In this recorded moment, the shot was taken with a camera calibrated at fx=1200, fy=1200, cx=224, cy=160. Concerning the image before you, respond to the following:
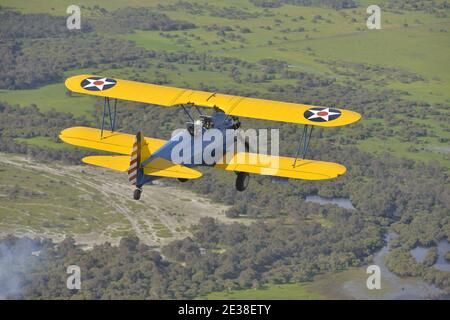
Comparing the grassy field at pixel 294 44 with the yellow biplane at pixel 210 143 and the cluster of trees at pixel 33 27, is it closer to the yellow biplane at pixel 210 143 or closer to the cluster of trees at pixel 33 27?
the cluster of trees at pixel 33 27

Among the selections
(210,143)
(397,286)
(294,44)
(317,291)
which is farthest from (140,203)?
(294,44)

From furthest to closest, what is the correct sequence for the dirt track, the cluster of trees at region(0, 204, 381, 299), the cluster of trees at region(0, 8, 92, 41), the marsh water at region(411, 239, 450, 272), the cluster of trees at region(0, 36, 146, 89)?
the cluster of trees at region(0, 8, 92, 41) → the cluster of trees at region(0, 36, 146, 89) → the dirt track → the marsh water at region(411, 239, 450, 272) → the cluster of trees at region(0, 204, 381, 299)

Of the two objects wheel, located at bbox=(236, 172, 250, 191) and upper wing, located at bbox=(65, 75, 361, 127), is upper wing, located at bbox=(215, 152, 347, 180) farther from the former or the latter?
upper wing, located at bbox=(65, 75, 361, 127)

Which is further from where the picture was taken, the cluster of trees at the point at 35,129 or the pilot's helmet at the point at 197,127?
the cluster of trees at the point at 35,129

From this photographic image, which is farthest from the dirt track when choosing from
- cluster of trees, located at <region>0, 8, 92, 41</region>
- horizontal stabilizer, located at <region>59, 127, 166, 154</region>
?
cluster of trees, located at <region>0, 8, 92, 41</region>

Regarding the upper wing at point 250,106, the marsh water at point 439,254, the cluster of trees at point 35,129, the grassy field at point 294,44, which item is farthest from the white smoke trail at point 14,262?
A: the upper wing at point 250,106

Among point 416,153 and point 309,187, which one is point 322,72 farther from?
point 309,187

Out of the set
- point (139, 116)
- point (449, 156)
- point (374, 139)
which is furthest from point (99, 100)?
point (449, 156)

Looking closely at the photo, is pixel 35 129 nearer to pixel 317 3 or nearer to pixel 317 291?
pixel 317 291
